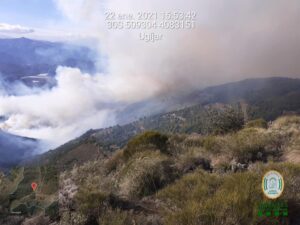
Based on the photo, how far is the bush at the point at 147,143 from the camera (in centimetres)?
1545

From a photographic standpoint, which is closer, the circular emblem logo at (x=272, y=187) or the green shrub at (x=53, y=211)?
the circular emblem logo at (x=272, y=187)

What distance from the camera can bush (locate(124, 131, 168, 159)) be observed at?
15.4 metres

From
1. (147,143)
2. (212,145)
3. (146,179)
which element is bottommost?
(146,179)

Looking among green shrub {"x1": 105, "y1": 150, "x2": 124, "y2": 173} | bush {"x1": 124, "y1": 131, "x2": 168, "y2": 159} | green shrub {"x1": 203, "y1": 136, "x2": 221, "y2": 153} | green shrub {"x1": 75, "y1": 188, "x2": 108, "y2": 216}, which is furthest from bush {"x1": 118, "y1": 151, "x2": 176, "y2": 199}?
green shrub {"x1": 105, "y1": 150, "x2": 124, "y2": 173}

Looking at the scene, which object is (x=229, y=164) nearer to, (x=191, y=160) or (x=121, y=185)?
(x=191, y=160)

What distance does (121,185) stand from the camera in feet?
33.4

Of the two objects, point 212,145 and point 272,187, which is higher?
point 212,145

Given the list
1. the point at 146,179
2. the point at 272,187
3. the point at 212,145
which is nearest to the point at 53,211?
the point at 146,179

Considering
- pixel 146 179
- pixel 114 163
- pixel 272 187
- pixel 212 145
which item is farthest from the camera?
pixel 114 163

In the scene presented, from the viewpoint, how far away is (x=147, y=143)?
16094 millimetres

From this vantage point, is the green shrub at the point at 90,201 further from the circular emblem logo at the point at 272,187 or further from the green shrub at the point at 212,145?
the green shrub at the point at 212,145

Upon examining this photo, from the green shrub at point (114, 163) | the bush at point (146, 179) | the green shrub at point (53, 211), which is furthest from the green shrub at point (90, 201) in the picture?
the green shrub at point (114, 163)

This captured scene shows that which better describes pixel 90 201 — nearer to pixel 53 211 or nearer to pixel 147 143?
pixel 53 211

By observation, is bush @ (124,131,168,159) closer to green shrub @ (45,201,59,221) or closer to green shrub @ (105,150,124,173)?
green shrub @ (105,150,124,173)
